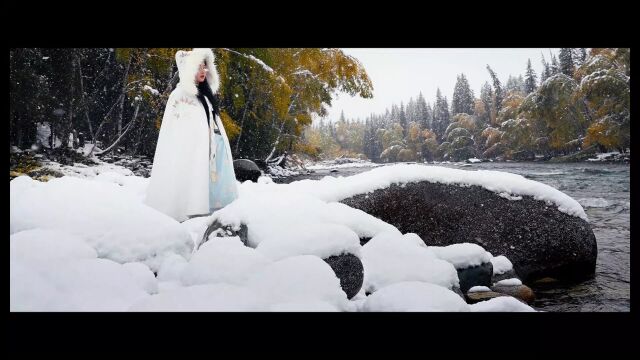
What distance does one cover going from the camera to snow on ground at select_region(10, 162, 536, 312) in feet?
5.90

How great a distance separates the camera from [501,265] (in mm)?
3211

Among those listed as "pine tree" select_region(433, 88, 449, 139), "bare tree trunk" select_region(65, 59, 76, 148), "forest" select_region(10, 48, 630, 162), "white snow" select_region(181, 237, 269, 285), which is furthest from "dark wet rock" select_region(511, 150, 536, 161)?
"bare tree trunk" select_region(65, 59, 76, 148)

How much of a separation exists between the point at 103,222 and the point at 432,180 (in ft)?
9.88

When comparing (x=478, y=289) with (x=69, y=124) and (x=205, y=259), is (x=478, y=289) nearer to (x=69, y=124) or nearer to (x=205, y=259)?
(x=205, y=259)

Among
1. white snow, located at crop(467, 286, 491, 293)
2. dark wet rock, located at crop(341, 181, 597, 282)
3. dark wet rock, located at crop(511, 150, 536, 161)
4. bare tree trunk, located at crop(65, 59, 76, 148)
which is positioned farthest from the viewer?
dark wet rock, located at crop(511, 150, 536, 161)

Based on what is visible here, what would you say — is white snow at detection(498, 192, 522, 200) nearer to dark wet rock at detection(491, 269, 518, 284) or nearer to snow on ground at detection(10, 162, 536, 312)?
dark wet rock at detection(491, 269, 518, 284)

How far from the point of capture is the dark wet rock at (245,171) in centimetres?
653

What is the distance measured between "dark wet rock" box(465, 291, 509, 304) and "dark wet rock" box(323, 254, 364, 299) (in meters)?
0.92

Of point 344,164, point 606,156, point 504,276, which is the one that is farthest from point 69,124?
point 606,156

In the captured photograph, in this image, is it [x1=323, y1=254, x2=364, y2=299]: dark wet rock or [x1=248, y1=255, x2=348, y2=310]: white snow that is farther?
[x1=323, y1=254, x2=364, y2=299]: dark wet rock

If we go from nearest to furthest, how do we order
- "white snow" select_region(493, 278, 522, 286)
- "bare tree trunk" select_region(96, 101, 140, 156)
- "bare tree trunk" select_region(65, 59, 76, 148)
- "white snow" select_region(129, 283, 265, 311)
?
"white snow" select_region(129, 283, 265, 311) < "white snow" select_region(493, 278, 522, 286) < "bare tree trunk" select_region(65, 59, 76, 148) < "bare tree trunk" select_region(96, 101, 140, 156)

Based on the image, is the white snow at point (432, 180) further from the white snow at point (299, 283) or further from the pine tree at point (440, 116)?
the white snow at point (299, 283)
